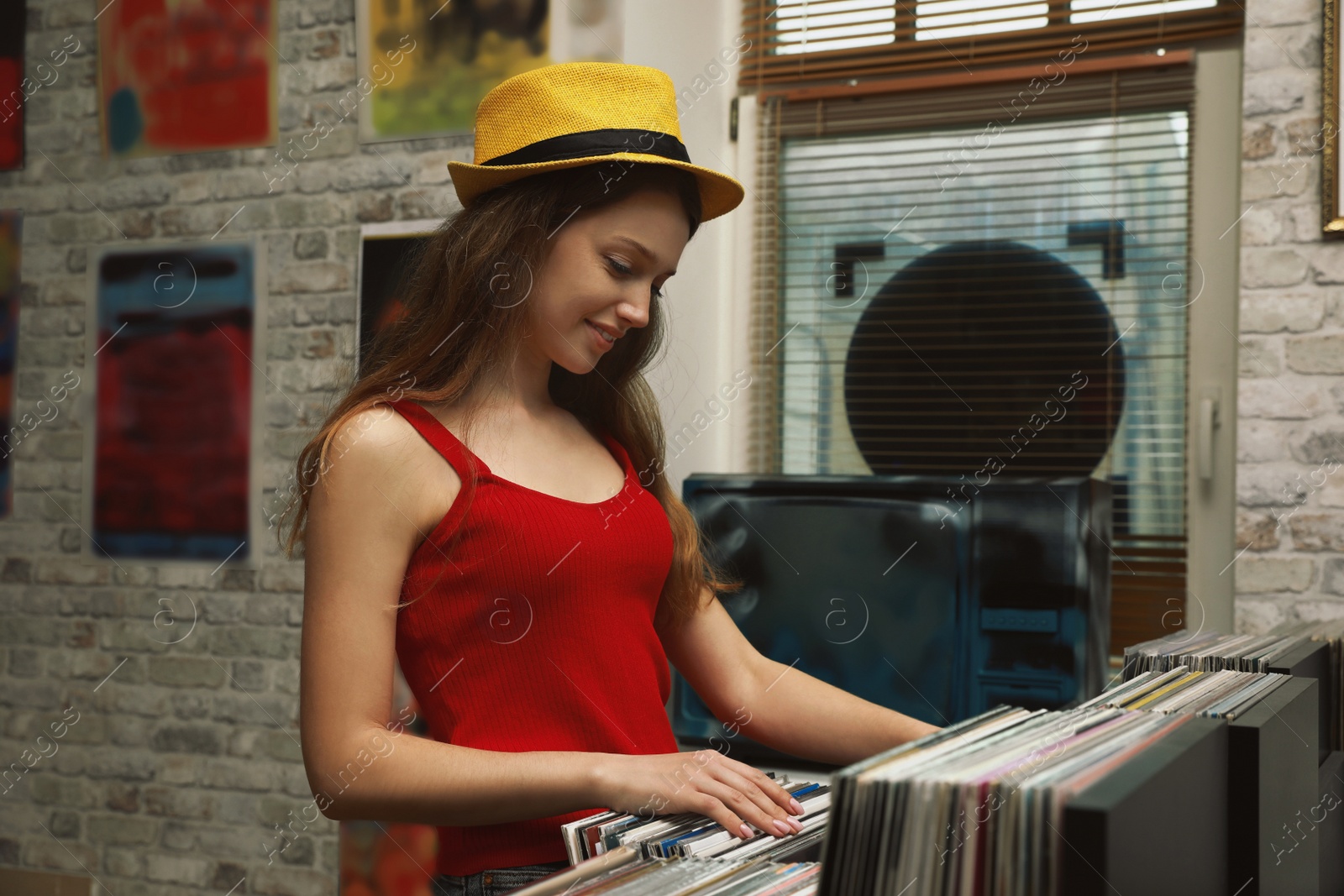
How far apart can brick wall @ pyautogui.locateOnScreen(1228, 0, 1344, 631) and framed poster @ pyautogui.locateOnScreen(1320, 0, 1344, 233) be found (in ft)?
0.06

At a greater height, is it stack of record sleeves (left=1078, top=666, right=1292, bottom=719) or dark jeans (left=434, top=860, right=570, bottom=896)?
stack of record sleeves (left=1078, top=666, right=1292, bottom=719)

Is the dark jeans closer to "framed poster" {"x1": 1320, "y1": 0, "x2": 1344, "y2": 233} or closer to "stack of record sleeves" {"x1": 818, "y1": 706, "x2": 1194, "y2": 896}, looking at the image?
"stack of record sleeves" {"x1": 818, "y1": 706, "x2": 1194, "y2": 896}

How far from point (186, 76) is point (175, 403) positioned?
0.83m

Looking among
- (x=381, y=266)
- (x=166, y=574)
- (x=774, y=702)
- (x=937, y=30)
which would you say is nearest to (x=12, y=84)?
(x=381, y=266)

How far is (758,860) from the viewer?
0.82m

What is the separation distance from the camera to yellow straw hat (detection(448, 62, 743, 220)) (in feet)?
3.99

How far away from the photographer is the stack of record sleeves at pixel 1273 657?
43.6 inches

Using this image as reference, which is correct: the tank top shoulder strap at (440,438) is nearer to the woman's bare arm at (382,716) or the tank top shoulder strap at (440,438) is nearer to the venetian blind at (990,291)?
the woman's bare arm at (382,716)

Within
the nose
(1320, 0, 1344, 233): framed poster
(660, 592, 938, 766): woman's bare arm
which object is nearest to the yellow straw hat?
the nose

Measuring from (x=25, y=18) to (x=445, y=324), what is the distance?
2.52 metres

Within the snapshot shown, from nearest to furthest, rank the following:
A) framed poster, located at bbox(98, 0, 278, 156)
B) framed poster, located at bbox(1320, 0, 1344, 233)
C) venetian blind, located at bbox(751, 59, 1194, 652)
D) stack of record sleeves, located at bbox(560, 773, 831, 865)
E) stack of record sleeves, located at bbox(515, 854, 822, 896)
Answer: stack of record sleeves, located at bbox(515, 854, 822, 896), stack of record sleeves, located at bbox(560, 773, 831, 865), framed poster, located at bbox(1320, 0, 1344, 233), venetian blind, located at bbox(751, 59, 1194, 652), framed poster, located at bbox(98, 0, 278, 156)

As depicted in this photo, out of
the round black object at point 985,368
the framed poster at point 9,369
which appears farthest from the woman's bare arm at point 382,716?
the framed poster at point 9,369

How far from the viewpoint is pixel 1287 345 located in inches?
83.4

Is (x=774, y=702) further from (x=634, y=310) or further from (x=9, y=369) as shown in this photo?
(x=9, y=369)
